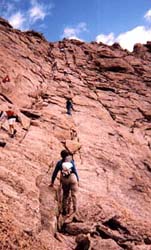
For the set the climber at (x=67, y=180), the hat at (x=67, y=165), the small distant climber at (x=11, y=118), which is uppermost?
the small distant climber at (x=11, y=118)

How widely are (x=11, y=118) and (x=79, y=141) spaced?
6.25 m

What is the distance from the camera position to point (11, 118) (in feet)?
80.8

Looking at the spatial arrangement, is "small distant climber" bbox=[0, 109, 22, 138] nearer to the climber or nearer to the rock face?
the rock face

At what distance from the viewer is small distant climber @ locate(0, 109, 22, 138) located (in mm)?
23702

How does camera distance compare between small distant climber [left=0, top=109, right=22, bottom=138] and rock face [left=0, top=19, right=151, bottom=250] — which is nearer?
rock face [left=0, top=19, right=151, bottom=250]

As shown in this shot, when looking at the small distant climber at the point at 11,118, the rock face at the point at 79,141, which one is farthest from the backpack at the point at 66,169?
the small distant climber at the point at 11,118

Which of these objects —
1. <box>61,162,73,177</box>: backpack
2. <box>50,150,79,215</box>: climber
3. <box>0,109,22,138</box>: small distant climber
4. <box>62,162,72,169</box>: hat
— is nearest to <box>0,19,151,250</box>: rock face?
<box>0,109,22,138</box>: small distant climber

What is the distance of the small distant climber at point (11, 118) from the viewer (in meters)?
23.7

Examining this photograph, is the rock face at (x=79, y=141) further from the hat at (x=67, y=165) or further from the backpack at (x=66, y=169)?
the hat at (x=67, y=165)

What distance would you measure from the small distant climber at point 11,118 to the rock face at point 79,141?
1.56ft

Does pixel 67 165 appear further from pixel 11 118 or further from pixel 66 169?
pixel 11 118

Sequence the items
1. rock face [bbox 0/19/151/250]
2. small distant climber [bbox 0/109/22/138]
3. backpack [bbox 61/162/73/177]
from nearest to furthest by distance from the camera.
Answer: rock face [bbox 0/19/151/250] → backpack [bbox 61/162/73/177] → small distant climber [bbox 0/109/22/138]

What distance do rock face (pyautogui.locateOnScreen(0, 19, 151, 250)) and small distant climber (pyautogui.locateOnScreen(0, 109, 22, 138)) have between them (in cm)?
47

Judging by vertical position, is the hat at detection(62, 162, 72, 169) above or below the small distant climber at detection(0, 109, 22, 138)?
below
